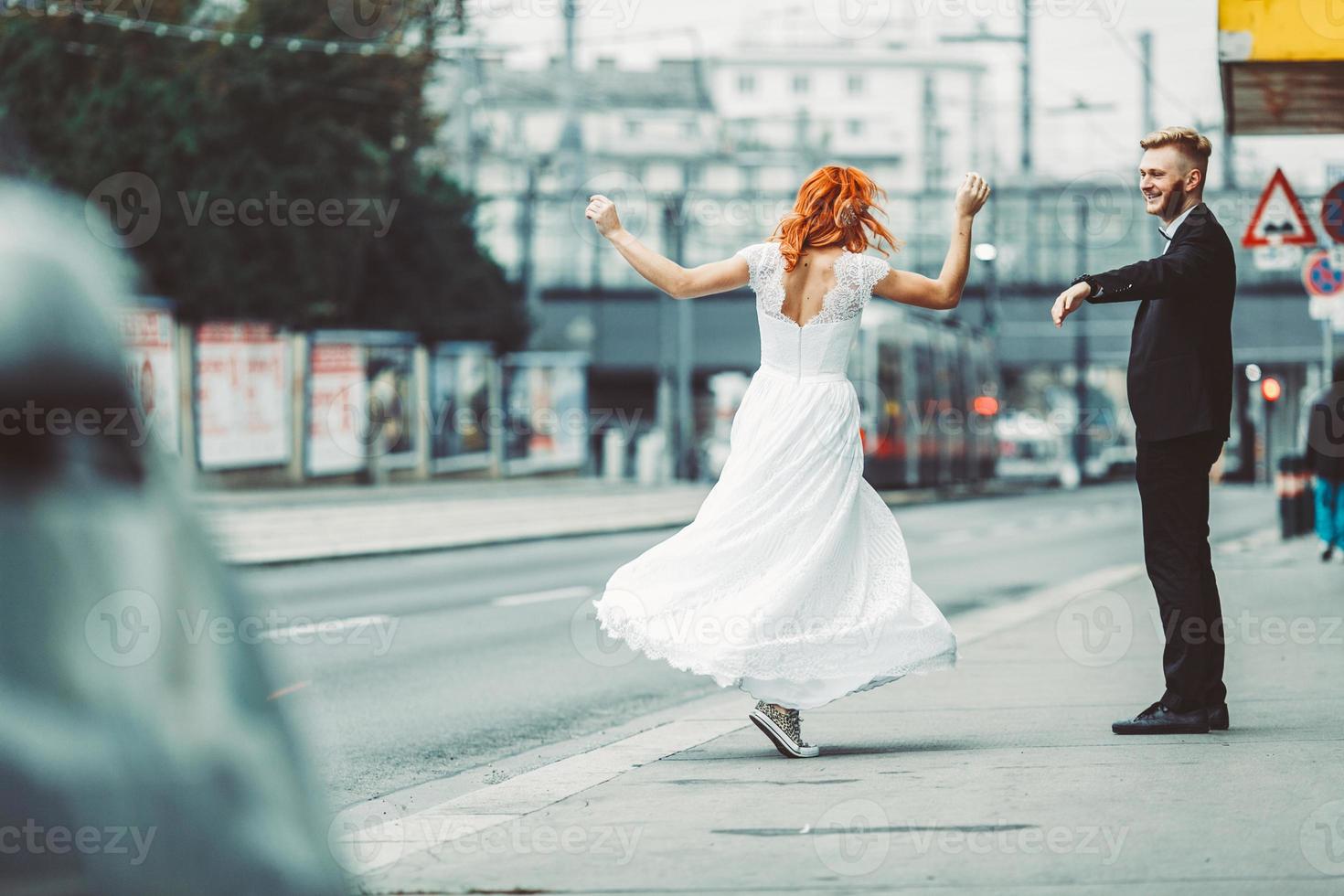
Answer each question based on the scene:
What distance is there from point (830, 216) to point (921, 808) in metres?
2.00

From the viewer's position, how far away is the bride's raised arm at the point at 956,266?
5.58 metres

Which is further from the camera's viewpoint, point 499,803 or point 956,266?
point 956,266

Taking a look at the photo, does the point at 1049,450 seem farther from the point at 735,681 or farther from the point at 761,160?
the point at 735,681

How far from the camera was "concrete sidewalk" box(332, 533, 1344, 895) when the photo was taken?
382 centimetres

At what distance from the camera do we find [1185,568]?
5797 mm

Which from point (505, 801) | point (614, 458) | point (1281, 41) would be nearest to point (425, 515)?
point (1281, 41)

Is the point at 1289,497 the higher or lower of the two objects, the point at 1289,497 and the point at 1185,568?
the lower

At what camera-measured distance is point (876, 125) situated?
404 ft

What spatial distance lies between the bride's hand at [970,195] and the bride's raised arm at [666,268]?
26.1 inches

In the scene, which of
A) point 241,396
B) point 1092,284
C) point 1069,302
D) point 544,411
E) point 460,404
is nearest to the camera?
point 1069,302

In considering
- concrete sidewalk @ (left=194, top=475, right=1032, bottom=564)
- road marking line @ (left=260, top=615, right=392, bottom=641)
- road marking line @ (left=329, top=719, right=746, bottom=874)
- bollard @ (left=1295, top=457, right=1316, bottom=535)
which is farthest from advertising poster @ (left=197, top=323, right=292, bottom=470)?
road marking line @ (left=329, top=719, right=746, bottom=874)

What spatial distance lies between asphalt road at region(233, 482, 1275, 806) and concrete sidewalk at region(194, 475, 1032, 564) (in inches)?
20.4

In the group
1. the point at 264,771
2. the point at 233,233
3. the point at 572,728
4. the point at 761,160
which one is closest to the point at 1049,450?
the point at 761,160

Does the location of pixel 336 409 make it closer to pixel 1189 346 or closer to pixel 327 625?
pixel 327 625
